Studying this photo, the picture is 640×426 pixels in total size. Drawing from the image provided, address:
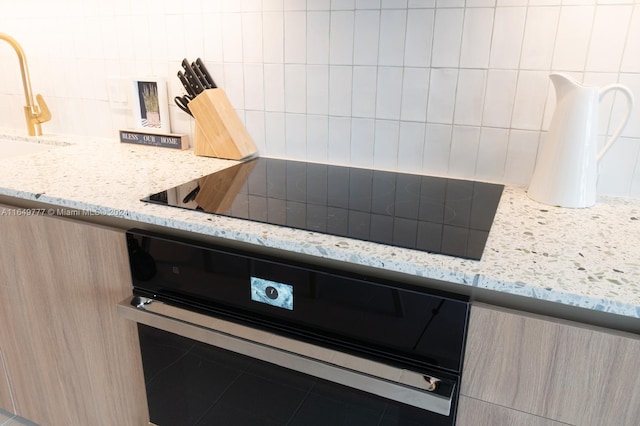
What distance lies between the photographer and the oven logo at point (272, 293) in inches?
34.8

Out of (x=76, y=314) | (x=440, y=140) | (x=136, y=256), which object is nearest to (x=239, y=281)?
(x=136, y=256)

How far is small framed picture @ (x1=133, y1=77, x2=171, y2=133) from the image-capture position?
1.64m

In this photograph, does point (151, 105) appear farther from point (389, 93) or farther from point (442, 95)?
point (442, 95)

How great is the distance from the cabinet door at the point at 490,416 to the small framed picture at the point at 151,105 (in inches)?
52.9

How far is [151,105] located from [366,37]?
84 cm

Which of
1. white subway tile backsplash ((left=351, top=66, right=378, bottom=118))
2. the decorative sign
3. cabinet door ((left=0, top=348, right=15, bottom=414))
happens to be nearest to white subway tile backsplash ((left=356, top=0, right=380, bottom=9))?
white subway tile backsplash ((left=351, top=66, right=378, bottom=118))

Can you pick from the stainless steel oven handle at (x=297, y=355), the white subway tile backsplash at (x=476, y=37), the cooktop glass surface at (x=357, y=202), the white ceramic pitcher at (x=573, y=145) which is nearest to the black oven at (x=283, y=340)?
the stainless steel oven handle at (x=297, y=355)

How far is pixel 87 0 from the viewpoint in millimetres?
1685

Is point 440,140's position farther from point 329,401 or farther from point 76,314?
point 76,314

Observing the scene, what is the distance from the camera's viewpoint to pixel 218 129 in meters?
1.49

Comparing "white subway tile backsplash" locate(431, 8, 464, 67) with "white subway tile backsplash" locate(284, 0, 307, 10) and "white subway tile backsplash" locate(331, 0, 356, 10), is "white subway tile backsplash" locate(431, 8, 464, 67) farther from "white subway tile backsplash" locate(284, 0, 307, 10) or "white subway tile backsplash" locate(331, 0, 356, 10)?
"white subway tile backsplash" locate(284, 0, 307, 10)

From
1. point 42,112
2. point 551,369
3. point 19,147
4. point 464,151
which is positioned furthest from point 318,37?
point 19,147

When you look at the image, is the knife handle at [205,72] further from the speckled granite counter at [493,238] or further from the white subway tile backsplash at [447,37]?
the white subway tile backsplash at [447,37]

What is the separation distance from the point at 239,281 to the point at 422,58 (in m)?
0.79
